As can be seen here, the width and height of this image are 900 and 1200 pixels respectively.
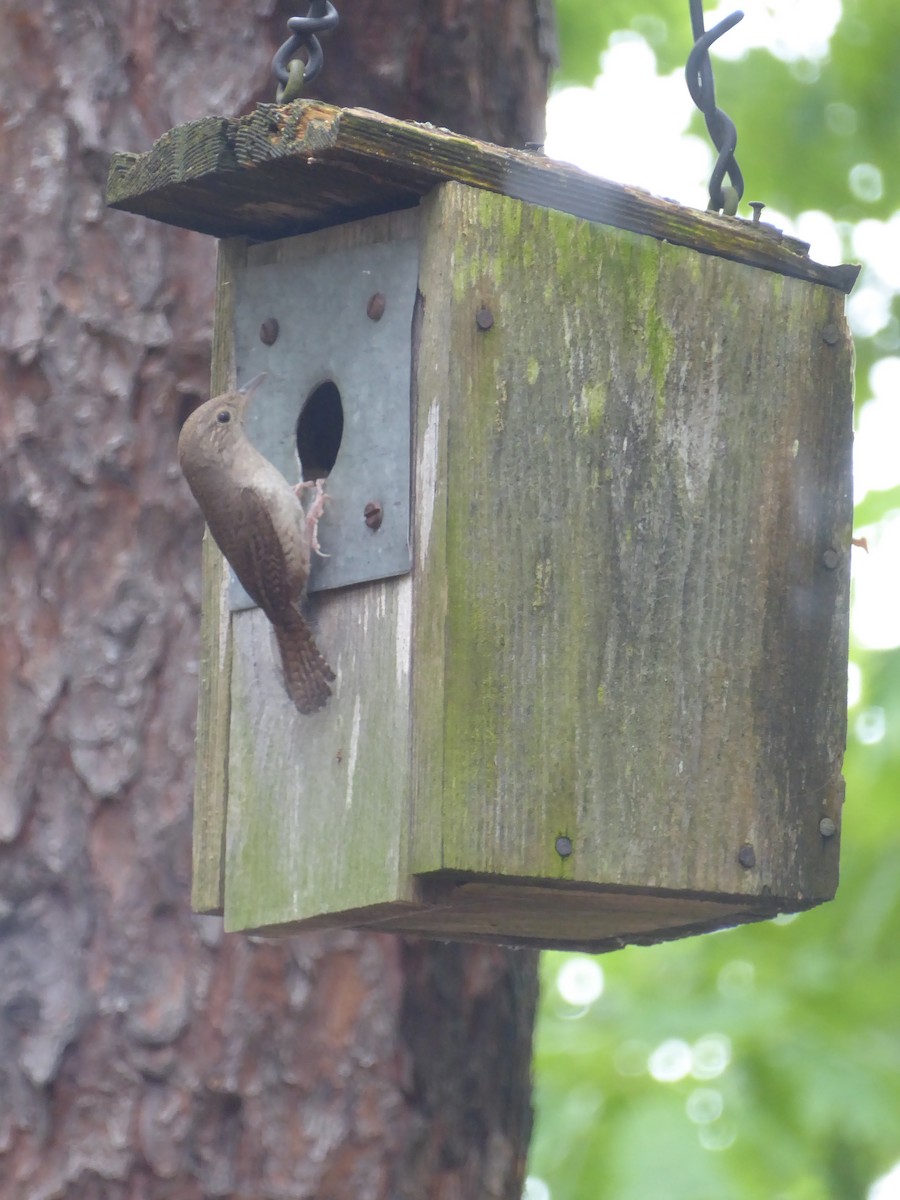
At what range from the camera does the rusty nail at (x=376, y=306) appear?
2.74 m

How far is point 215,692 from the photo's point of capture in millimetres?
2994

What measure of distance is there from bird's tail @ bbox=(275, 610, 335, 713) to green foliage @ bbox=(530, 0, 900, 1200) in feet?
7.17

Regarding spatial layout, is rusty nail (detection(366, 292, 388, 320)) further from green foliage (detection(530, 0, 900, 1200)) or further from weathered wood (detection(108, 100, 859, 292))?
green foliage (detection(530, 0, 900, 1200))

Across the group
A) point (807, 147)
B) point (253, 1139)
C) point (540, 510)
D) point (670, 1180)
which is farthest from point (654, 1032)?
point (540, 510)

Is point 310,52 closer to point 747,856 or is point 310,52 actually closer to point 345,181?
point 345,181

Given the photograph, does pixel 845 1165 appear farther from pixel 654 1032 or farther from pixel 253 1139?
pixel 253 1139

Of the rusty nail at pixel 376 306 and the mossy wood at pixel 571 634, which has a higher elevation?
the rusty nail at pixel 376 306

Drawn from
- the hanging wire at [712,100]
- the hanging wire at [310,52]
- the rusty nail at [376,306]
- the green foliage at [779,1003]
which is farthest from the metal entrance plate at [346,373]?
the green foliage at [779,1003]

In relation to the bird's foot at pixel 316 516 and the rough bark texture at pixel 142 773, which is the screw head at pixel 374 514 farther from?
the rough bark texture at pixel 142 773

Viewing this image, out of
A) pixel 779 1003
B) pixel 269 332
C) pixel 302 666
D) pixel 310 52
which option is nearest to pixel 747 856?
pixel 302 666

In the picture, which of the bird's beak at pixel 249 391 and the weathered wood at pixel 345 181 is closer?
the weathered wood at pixel 345 181

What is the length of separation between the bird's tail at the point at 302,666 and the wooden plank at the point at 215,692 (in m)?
0.23

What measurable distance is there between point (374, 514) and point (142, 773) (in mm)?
1162

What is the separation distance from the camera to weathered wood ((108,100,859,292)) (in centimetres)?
261
